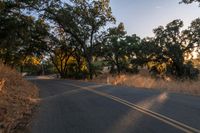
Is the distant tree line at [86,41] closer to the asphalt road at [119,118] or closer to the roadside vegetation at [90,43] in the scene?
the roadside vegetation at [90,43]

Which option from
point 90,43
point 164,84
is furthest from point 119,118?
point 90,43

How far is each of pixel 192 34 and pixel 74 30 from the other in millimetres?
17313

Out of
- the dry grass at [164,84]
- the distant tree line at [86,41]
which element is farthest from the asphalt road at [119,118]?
the distant tree line at [86,41]

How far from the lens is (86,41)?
4716cm

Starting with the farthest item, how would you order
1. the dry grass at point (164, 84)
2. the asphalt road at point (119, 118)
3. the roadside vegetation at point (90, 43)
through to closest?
the roadside vegetation at point (90, 43) < the dry grass at point (164, 84) < the asphalt road at point (119, 118)

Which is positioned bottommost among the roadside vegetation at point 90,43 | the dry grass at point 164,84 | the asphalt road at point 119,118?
the asphalt road at point 119,118

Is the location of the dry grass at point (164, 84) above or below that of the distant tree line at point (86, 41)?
below

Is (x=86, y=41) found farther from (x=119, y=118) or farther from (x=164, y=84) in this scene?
(x=119, y=118)

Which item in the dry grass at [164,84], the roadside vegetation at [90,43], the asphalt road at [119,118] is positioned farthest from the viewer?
the roadside vegetation at [90,43]

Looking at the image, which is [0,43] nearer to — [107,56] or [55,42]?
[55,42]

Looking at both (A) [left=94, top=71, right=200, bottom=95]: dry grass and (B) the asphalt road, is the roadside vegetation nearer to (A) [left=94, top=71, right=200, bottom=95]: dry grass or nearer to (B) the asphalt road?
(A) [left=94, top=71, right=200, bottom=95]: dry grass

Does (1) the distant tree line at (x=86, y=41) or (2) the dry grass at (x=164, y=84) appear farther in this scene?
(1) the distant tree line at (x=86, y=41)

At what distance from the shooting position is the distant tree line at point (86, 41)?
39.4 m

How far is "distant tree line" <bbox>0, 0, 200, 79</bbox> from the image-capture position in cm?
3941
